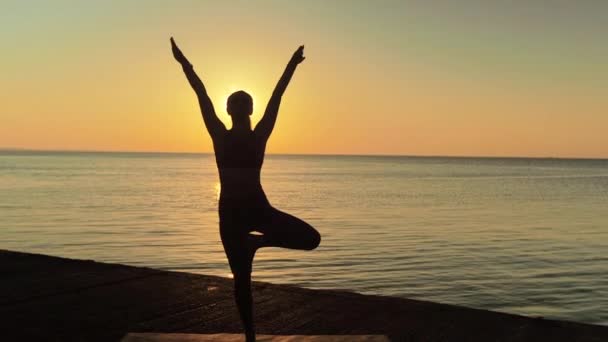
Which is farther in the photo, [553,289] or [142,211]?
Answer: [142,211]

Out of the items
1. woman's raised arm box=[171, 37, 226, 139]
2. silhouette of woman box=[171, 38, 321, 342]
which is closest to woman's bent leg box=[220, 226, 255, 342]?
silhouette of woman box=[171, 38, 321, 342]

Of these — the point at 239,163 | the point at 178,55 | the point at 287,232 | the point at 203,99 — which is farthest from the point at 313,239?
the point at 178,55

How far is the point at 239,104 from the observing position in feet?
18.9

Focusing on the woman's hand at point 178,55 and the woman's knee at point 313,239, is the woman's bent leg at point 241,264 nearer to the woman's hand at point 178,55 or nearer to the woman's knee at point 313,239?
the woman's knee at point 313,239

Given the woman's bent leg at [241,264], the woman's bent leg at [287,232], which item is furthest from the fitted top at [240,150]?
the woman's bent leg at [241,264]

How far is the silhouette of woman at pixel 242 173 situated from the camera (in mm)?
5594

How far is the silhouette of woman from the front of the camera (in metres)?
5.59

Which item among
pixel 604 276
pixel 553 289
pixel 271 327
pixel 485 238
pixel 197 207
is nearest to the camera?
pixel 271 327

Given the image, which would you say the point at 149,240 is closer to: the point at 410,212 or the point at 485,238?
the point at 485,238

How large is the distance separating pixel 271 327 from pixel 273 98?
2.86 meters

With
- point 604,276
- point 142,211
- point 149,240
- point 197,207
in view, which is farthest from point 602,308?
point 197,207

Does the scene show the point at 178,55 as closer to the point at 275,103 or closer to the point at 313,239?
the point at 275,103

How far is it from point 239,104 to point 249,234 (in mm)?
1219

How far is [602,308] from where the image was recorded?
44.3ft
